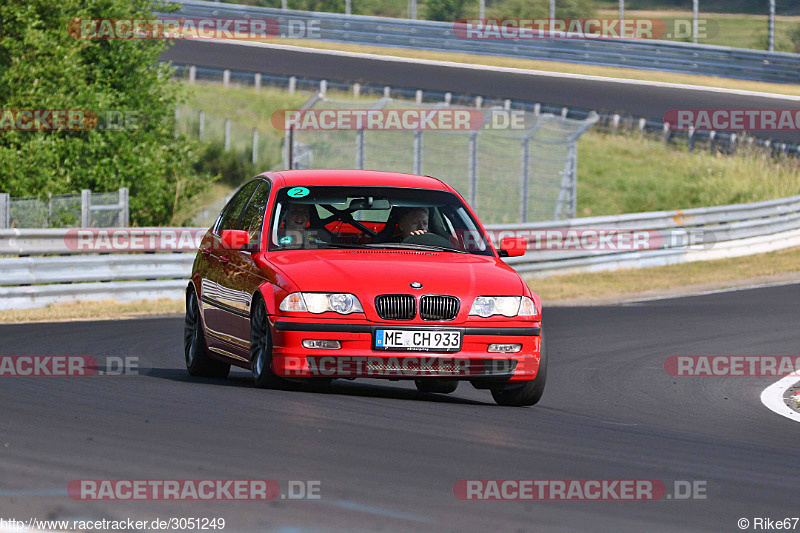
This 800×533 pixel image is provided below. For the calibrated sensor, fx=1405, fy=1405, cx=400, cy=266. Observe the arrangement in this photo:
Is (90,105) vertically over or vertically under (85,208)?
over

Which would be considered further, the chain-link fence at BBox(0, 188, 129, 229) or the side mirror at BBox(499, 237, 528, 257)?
the chain-link fence at BBox(0, 188, 129, 229)

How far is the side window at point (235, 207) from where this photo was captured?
1079cm

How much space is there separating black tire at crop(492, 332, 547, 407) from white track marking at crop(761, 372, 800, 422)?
1.69 meters

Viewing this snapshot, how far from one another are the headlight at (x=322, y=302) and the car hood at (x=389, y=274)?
33 mm

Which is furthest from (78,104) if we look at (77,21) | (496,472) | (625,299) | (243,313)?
(496,472)

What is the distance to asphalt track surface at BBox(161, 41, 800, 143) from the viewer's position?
38031 mm

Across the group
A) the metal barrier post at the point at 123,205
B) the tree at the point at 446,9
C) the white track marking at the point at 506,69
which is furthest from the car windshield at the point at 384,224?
the tree at the point at 446,9

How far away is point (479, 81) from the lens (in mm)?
41188

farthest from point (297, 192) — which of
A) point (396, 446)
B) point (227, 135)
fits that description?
point (227, 135)

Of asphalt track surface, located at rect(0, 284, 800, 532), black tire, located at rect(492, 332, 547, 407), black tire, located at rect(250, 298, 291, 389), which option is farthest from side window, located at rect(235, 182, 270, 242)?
black tire, located at rect(492, 332, 547, 407)

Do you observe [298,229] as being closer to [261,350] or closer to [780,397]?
[261,350]

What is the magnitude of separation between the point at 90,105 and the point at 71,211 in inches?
184

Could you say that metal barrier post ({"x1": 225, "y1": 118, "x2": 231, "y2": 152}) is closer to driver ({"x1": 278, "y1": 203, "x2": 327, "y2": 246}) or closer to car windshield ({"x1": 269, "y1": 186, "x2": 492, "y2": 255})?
car windshield ({"x1": 269, "y1": 186, "x2": 492, "y2": 255})

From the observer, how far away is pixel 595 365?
1269cm
